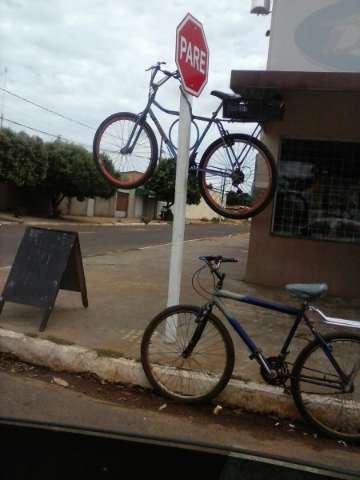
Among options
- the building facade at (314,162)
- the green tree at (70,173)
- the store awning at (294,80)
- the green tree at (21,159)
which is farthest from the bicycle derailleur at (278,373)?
the green tree at (70,173)

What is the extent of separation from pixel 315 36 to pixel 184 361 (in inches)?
240

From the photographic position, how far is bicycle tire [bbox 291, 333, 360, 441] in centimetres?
382

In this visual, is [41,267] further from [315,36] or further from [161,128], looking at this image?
[315,36]

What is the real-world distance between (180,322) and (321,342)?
3.76 feet

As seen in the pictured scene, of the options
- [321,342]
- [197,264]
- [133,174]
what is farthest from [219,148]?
[197,264]

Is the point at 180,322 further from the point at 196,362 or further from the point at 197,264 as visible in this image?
the point at 197,264

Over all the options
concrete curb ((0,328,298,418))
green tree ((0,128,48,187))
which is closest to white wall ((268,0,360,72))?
concrete curb ((0,328,298,418))

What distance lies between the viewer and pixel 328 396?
3994mm

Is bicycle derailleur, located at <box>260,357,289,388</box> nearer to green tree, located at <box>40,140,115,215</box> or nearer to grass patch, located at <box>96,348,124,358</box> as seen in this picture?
grass patch, located at <box>96,348,124,358</box>

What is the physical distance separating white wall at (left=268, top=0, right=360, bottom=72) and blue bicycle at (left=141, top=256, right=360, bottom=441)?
17.3 feet

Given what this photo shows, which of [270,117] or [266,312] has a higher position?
[270,117]

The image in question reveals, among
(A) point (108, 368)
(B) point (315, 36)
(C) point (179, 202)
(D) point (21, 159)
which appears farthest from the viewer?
(D) point (21, 159)

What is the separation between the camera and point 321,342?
12.5 ft

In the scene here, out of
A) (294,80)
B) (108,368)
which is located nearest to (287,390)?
(108,368)
